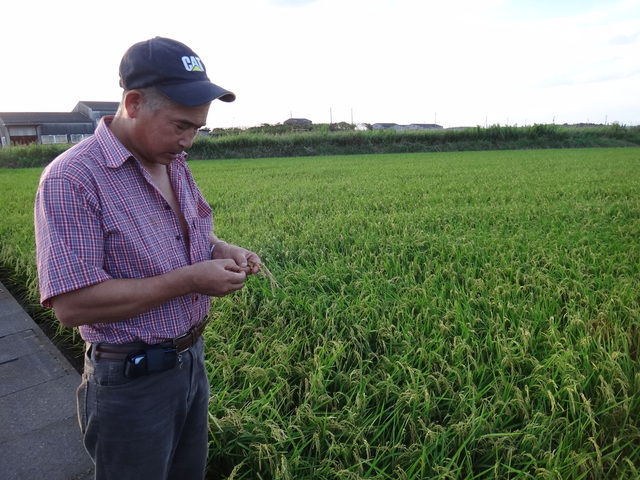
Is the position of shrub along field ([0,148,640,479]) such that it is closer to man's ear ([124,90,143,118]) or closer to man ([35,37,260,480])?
man ([35,37,260,480])

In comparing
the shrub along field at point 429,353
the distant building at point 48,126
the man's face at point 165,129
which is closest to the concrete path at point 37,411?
the shrub along field at point 429,353

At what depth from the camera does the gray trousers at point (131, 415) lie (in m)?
1.28

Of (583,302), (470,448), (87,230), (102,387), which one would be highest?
(87,230)

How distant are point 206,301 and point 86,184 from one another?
581mm

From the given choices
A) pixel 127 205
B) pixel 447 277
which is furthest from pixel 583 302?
pixel 127 205

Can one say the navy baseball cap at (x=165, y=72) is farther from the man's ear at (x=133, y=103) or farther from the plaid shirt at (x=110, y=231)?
the plaid shirt at (x=110, y=231)

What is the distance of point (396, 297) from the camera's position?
123 inches

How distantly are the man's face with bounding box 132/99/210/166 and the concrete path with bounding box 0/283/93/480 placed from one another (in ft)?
5.01

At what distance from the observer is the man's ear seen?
4.03 ft

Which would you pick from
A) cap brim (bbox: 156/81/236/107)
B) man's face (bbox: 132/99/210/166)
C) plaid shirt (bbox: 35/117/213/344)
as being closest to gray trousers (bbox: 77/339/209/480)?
plaid shirt (bbox: 35/117/213/344)

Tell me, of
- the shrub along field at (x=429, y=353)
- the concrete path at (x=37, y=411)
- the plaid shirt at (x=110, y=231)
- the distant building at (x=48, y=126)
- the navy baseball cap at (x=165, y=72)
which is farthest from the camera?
the distant building at (x=48, y=126)

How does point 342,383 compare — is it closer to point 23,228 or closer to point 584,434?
point 584,434

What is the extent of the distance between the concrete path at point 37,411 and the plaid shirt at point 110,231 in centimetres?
113

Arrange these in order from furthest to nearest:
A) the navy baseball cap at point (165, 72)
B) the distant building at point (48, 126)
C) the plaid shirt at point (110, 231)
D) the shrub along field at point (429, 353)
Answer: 1. the distant building at point (48, 126)
2. the shrub along field at point (429, 353)
3. the navy baseball cap at point (165, 72)
4. the plaid shirt at point (110, 231)
